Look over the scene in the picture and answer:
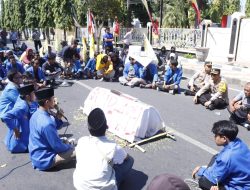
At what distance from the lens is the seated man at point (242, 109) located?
7.13 meters

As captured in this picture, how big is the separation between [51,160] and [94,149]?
4.52 ft

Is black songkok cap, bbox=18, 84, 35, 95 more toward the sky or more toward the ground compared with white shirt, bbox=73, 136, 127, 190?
more toward the sky

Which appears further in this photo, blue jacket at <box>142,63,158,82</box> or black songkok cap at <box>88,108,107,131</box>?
blue jacket at <box>142,63,158,82</box>

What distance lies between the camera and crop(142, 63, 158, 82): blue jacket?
437 inches

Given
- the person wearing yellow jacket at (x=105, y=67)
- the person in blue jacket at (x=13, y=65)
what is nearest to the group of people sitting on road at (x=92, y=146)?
the person in blue jacket at (x=13, y=65)

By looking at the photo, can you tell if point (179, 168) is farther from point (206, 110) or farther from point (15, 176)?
point (206, 110)

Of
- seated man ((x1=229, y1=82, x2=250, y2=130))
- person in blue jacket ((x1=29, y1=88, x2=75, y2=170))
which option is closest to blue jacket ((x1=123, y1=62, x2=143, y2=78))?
seated man ((x1=229, y1=82, x2=250, y2=130))

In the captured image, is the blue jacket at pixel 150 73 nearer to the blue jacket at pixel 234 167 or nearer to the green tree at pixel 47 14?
the blue jacket at pixel 234 167

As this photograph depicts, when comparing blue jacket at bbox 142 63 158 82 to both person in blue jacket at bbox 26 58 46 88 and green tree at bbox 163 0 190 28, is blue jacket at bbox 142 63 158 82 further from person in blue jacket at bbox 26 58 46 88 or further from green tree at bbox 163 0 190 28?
green tree at bbox 163 0 190 28

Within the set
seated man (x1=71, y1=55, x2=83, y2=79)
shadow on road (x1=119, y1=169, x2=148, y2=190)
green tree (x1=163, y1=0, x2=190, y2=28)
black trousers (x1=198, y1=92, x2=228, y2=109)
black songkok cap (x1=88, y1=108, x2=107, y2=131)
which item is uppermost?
green tree (x1=163, y1=0, x2=190, y2=28)

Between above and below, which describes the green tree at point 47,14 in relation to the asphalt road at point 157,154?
above

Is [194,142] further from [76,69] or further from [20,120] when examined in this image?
[76,69]

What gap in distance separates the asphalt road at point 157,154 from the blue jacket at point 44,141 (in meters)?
0.27

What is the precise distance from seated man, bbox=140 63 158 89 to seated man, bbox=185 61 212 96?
1.44 meters
